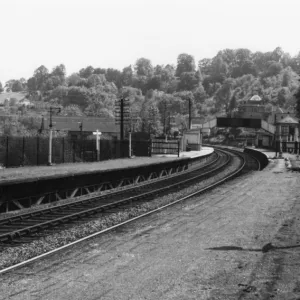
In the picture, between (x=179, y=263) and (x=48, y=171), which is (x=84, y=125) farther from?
(x=179, y=263)

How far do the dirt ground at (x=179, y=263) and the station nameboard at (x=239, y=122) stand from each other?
81.8 m

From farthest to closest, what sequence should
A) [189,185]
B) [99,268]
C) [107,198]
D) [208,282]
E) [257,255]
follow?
[189,185] < [107,198] < [257,255] < [99,268] < [208,282]

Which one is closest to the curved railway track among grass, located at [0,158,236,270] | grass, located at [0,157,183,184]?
grass, located at [0,158,236,270]

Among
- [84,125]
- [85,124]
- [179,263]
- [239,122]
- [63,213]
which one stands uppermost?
[239,122]

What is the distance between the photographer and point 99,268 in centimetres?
1161

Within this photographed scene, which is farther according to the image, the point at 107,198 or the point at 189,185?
the point at 189,185

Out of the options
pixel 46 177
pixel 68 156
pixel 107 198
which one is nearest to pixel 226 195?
pixel 107 198

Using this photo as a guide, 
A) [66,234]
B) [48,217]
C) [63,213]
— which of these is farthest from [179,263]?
[63,213]

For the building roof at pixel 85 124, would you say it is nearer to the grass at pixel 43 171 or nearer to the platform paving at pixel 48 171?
the platform paving at pixel 48 171

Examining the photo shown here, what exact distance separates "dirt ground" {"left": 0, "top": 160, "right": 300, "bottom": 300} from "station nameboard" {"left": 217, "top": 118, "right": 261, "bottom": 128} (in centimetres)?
8181

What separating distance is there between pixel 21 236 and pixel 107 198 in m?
10.1

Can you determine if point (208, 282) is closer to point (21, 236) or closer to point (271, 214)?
point (21, 236)

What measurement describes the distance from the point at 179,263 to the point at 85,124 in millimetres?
87115

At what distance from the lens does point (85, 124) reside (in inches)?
3856
